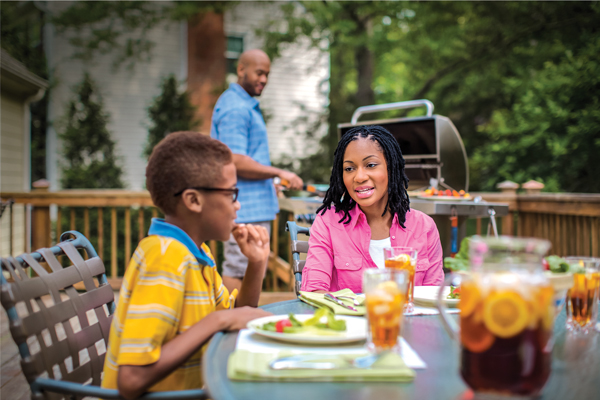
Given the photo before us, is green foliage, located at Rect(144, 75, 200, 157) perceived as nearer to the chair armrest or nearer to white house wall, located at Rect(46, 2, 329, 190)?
white house wall, located at Rect(46, 2, 329, 190)

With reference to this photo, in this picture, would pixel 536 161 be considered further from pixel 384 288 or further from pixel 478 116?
pixel 384 288

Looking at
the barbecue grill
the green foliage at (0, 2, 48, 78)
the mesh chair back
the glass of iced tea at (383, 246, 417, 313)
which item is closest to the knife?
the glass of iced tea at (383, 246, 417, 313)

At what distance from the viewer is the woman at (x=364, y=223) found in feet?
6.38

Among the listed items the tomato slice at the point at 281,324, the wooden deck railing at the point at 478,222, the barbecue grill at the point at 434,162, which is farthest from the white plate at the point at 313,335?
the wooden deck railing at the point at 478,222

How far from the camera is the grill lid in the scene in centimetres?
369

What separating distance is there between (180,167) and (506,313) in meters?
0.86

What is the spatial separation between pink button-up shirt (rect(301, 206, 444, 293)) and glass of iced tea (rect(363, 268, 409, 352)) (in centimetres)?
85

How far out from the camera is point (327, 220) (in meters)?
2.09

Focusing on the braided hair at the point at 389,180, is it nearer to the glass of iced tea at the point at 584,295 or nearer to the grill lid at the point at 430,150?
the glass of iced tea at the point at 584,295

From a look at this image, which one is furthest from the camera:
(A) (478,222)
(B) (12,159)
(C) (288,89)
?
(C) (288,89)

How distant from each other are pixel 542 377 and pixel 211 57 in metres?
9.51

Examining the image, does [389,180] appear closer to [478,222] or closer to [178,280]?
[178,280]

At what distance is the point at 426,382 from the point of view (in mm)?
911

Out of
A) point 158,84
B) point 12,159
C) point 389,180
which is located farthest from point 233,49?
point 389,180
